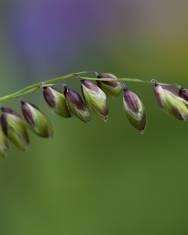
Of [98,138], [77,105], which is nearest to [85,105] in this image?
[77,105]

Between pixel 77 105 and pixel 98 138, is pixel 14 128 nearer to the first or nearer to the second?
pixel 77 105

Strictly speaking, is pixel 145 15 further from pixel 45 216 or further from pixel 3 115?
pixel 3 115

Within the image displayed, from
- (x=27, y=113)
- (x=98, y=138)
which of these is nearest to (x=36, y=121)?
(x=27, y=113)

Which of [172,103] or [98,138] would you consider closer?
[172,103]
